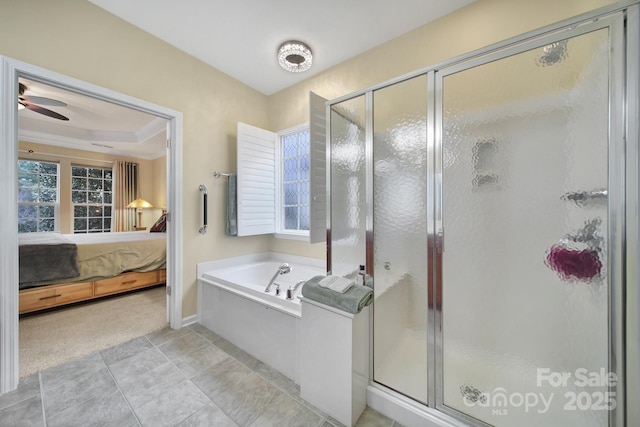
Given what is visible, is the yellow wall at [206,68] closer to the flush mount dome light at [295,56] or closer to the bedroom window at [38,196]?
the flush mount dome light at [295,56]

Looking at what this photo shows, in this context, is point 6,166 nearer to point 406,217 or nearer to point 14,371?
point 14,371

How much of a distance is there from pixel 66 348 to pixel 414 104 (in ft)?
10.6

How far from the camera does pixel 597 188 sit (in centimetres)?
98

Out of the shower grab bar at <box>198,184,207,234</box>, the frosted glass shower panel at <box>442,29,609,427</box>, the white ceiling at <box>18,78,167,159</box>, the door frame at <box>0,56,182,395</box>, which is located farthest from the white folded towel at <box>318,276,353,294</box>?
the white ceiling at <box>18,78,167,159</box>

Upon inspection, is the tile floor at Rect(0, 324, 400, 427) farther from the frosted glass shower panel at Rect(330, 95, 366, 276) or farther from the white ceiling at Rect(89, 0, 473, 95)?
the white ceiling at Rect(89, 0, 473, 95)

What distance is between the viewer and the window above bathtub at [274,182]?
274cm

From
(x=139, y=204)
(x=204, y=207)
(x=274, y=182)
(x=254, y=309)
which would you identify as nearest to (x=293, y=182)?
(x=274, y=182)

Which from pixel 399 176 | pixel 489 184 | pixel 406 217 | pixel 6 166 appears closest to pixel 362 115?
pixel 399 176

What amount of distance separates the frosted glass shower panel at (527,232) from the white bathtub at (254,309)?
972mm

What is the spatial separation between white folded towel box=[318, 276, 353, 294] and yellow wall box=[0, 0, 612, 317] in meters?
1.28

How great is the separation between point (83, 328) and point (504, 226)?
11.7ft

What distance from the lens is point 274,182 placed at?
3.12m

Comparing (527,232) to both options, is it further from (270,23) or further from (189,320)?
(189,320)

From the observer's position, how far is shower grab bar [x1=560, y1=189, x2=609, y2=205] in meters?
0.97
